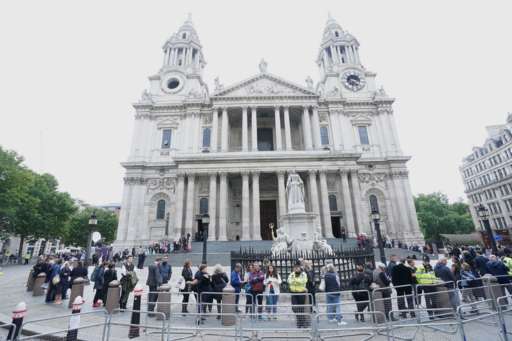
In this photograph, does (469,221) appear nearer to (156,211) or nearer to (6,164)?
(156,211)

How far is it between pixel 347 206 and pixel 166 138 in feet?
82.2

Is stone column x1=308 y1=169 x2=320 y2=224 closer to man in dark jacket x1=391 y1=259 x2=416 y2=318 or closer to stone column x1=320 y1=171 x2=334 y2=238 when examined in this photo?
stone column x1=320 y1=171 x2=334 y2=238

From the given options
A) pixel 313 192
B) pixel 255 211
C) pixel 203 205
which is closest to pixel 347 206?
pixel 313 192

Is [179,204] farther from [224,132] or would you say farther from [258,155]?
[224,132]

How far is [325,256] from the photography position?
9.66 m

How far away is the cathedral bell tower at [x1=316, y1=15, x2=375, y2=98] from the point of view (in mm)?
39531

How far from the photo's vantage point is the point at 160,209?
31969 mm

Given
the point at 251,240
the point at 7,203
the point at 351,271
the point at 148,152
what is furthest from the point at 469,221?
the point at 7,203

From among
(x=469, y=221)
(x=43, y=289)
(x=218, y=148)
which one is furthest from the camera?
(x=469, y=221)

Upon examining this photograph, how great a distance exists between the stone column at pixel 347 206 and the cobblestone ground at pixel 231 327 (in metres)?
19.5

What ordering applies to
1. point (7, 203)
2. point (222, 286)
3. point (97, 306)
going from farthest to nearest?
point (7, 203)
point (97, 306)
point (222, 286)

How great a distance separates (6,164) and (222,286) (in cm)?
2883

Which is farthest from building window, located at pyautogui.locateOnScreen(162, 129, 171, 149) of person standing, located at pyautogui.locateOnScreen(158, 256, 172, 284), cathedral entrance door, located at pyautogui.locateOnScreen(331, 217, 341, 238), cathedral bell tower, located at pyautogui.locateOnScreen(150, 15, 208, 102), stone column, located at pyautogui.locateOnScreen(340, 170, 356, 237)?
person standing, located at pyautogui.locateOnScreen(158, 256, 172, 284)

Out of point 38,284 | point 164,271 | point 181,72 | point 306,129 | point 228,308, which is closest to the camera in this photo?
point 228,308
